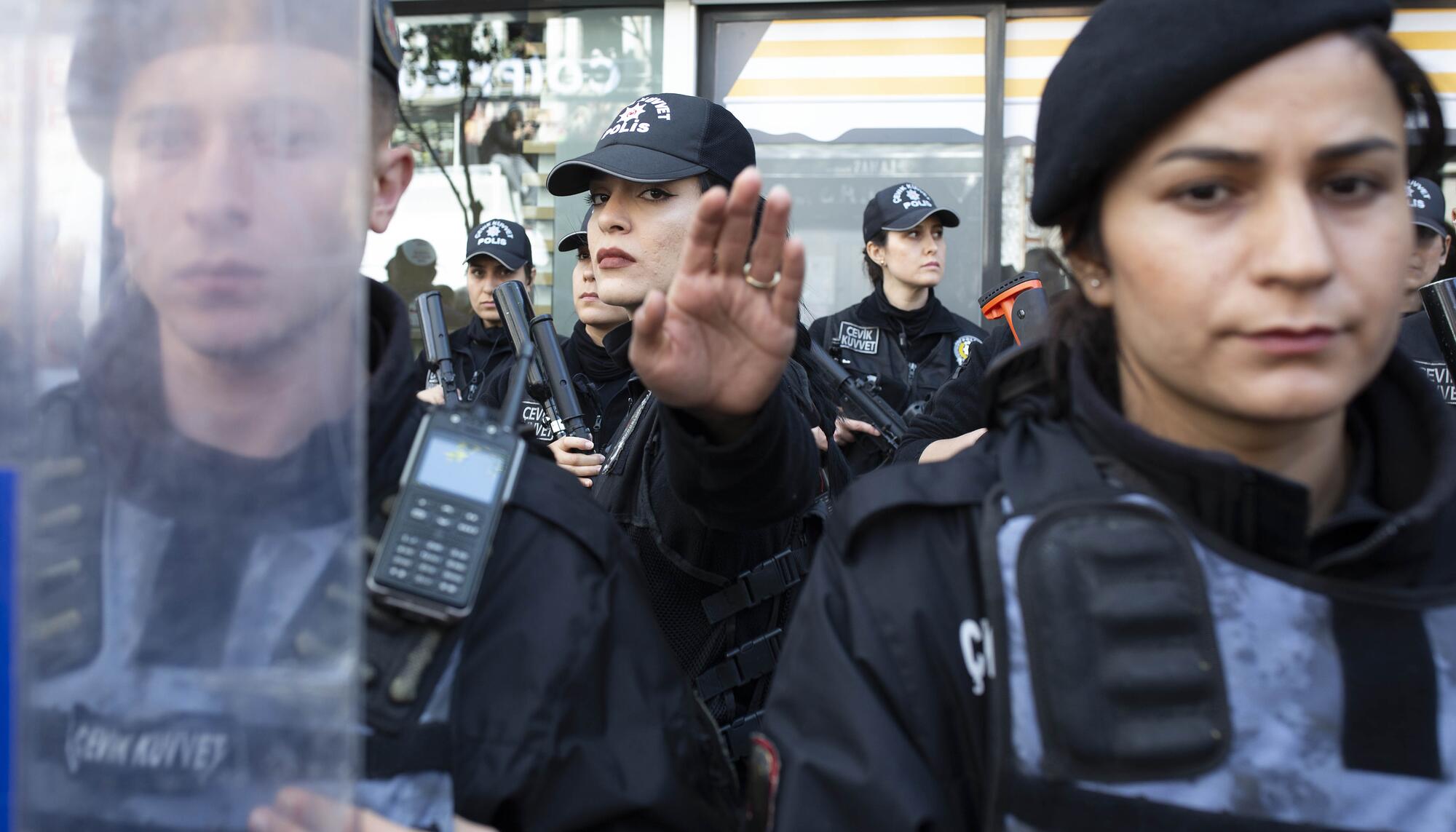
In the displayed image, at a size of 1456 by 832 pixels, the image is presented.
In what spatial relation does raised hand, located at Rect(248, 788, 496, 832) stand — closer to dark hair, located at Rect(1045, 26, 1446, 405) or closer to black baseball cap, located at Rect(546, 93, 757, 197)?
dark hair, located at Rect(1045, 26, 1446, 405)

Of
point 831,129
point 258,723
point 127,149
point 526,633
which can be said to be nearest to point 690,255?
point 526,633

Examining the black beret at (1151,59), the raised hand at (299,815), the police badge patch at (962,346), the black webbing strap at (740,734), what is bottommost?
the black webbing strap at (740,734)

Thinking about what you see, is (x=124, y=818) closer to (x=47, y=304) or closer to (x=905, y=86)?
(x=47, y=304)

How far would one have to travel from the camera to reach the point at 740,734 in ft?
7.57

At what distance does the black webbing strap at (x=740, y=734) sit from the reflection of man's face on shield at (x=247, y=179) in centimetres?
147

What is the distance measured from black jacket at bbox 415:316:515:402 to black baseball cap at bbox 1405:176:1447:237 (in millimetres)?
3598

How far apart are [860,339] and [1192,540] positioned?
14.9ft

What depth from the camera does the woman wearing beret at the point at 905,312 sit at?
571 centimetres

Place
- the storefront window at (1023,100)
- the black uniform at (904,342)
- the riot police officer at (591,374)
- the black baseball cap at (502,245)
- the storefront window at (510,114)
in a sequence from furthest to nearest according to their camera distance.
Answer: the storefront window at (510,114)
the storefront window at (1023,100)
the black baseball cap at (502,245)
the black uniform at (904,342)
the riot police officer at (591,374)

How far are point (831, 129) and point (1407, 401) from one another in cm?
575

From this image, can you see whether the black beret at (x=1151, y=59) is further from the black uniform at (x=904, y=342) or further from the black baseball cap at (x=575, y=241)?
the black uniform at (x=904, y=342)

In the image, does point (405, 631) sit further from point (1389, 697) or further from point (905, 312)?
point (905, 312)

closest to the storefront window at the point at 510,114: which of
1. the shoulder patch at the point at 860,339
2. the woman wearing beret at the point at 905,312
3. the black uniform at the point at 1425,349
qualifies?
the woman wearing beret at the point at 905,312

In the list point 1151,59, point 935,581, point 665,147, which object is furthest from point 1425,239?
point 935,581
